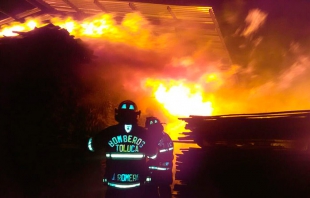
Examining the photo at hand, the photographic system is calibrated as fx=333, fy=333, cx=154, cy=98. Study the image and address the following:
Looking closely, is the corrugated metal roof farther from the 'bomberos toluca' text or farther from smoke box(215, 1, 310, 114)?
the 'bomberos toluca' text

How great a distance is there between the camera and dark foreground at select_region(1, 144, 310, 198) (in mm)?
5070

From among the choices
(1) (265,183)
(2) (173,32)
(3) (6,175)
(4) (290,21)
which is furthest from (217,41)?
(3) (6,175)

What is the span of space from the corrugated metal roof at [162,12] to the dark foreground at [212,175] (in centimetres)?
342

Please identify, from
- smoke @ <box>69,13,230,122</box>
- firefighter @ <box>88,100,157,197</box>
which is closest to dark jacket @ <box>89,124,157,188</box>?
firefighter @ <box>88,100,157,197</box>

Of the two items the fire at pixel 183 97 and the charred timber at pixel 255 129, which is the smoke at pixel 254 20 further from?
the charred timber at pixel 255 129

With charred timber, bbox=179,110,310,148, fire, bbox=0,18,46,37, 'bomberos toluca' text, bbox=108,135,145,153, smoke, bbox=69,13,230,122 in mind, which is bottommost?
'bomberos toluca' text, bbox=108,135,145,153

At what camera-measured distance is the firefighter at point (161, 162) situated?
23.8 ft

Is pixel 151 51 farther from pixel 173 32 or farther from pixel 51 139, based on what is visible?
pixel 51 139

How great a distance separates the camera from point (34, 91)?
7.25m

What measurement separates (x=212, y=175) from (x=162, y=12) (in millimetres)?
4266

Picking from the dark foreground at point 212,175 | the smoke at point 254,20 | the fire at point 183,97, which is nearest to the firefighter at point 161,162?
the dark foreground at point 212,175

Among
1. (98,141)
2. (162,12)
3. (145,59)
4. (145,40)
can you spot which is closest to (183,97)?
(145,59)

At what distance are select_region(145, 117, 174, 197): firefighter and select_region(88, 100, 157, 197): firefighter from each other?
2121mm

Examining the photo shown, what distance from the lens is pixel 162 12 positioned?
320 inches
